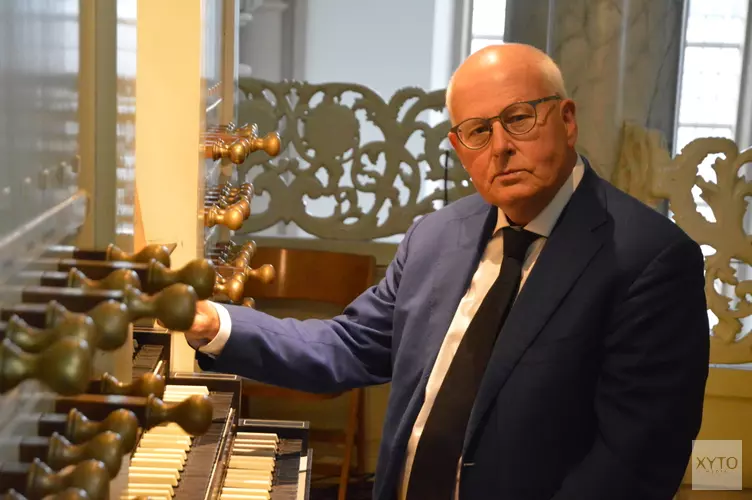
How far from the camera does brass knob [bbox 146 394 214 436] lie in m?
0.79

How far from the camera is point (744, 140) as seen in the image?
5.71m

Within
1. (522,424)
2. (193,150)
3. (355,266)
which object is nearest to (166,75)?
(193,150)

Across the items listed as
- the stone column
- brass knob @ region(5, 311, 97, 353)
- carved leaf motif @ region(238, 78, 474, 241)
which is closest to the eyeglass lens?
brass knob @ region(5, 311, 97, 353)

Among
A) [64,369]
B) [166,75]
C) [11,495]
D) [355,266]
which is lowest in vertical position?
[355,266]

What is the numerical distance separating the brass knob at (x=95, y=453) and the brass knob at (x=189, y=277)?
0.43 feet

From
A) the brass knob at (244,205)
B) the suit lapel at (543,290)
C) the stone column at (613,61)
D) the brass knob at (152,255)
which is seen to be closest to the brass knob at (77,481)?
the brass knob at (152,255)

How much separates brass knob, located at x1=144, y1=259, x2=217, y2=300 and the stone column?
10.7 ft

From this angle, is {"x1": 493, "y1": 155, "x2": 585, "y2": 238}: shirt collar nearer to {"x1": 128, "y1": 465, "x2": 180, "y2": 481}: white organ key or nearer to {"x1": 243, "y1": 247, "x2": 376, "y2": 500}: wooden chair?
{"x1": 128, "y1": 465, "x2": 180, "y2": 481}: white organ key

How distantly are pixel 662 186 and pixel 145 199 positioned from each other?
2.29 metres

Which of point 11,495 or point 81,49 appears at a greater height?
point 81,49

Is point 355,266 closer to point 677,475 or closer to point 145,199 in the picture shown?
point 145,199

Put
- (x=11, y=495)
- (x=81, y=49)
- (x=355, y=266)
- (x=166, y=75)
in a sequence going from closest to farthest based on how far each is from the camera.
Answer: (x=11, y=495)
(x=81, y=49)
(x=166, y=75)
(x=355, y=266)

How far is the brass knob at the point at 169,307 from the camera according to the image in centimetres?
71

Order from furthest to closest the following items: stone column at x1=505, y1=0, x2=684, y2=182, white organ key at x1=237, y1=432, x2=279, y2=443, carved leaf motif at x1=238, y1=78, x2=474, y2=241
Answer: carved leaf motif at x1=238, y1=78, x2=474, y2=241 → stone column at x1=505, y1=0, x2=684, y2=182 → white organ key at x1=237, y1=432, x2=279, y2=443
